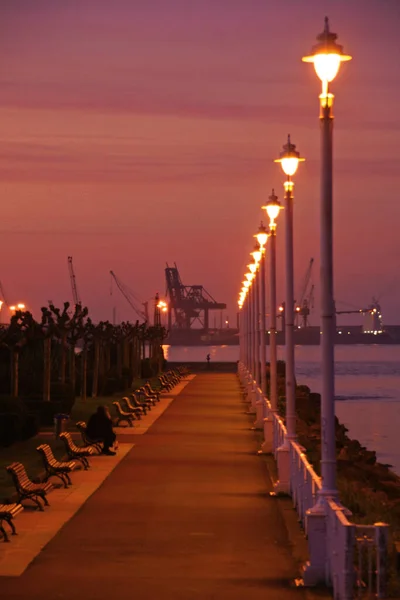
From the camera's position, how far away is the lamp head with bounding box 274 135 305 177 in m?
19.5

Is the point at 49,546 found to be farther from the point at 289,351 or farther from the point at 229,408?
the point at 229,408

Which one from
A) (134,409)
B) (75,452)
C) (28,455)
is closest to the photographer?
(75,452)

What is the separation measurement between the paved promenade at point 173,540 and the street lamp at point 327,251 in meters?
1.45

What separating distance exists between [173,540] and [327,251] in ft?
16.7

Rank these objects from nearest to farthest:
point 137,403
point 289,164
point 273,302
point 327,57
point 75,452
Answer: point 327,57 < point 289,164 < point 75,452 < point 273,302 < point 137,403

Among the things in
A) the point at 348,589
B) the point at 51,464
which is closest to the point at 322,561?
the point at 348,589

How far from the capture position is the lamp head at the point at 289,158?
19.5 metres

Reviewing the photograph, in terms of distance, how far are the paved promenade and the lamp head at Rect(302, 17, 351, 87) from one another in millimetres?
5598

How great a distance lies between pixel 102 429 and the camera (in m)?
30.8

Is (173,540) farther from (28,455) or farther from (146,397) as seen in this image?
(146,397)

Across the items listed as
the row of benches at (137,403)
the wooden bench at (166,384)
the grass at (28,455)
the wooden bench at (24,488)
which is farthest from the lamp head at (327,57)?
the wooden bench at (166,384)

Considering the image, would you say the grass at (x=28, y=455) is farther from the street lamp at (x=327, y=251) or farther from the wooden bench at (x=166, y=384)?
the wooden bench at (x=166, y=384)

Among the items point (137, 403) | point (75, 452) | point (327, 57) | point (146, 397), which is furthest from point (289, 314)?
point (146, 397)

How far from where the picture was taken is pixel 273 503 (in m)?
21.1
